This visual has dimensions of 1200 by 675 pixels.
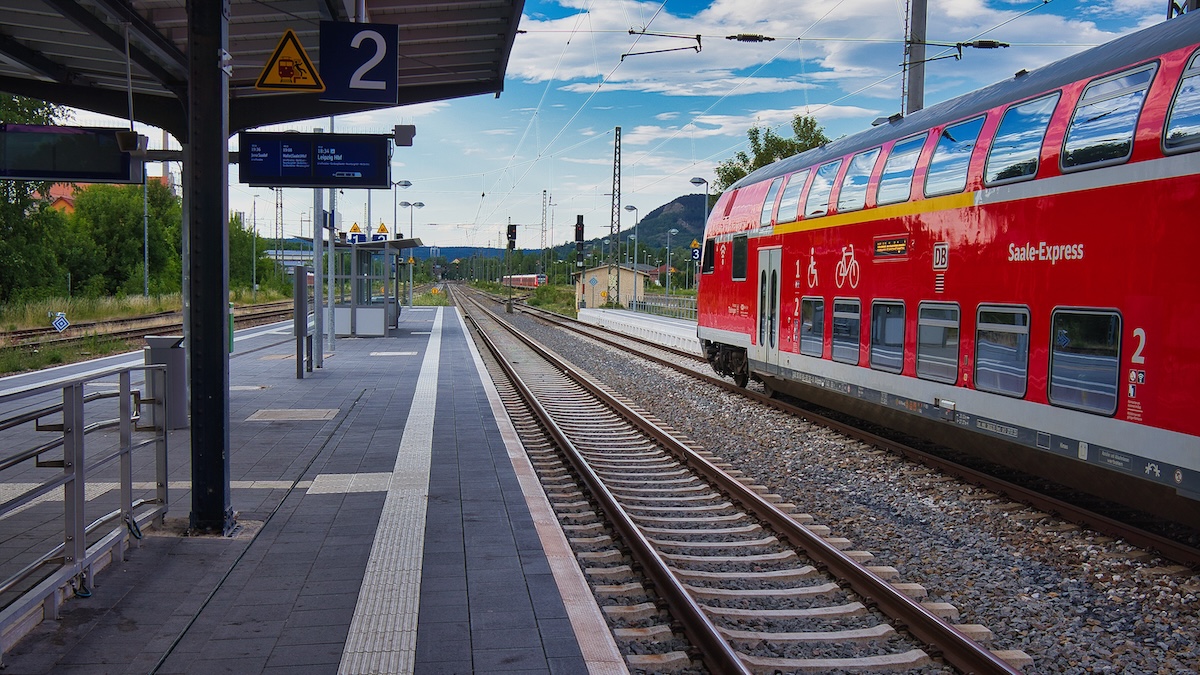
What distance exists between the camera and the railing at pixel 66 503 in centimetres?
448

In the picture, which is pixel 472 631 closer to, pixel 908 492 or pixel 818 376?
pixel 908 492

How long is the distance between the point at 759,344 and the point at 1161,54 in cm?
827

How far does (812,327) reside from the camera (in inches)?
487

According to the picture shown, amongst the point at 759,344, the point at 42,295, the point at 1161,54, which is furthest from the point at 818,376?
the point at 42,295

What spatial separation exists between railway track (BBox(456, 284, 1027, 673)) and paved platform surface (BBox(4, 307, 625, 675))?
0.38 meters

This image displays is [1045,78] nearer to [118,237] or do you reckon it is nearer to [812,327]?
[812,327]

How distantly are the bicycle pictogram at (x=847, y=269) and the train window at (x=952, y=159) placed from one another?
170cm

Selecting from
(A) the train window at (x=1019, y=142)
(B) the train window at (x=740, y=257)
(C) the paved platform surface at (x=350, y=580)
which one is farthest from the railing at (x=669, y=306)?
(A) the train window at (x=1019, y=142)

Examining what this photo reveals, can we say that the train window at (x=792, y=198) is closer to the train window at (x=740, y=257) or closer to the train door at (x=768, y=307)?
the train door at (x=768, y=307)

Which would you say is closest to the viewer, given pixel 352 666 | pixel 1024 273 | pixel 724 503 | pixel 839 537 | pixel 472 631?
pixel 352 666

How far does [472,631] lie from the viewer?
4777 mm

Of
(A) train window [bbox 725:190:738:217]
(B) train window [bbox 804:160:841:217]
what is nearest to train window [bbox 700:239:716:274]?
(A) train window [bbox 725:190:738:217]

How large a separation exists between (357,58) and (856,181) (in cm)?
605

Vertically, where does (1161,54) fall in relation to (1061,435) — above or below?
above
